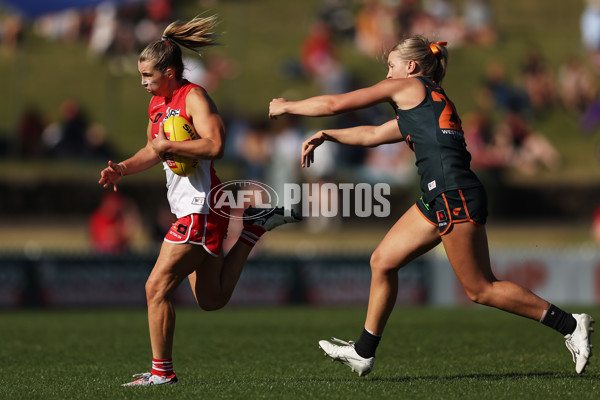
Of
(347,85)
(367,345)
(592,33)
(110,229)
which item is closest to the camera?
(367,345)

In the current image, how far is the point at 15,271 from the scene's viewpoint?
15484 mm

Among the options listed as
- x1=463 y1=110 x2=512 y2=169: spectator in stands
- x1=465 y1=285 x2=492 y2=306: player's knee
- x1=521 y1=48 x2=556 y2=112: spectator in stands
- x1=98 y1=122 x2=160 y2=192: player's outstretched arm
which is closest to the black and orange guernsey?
x1=465 y1=285 x2=492 y2=306: player's knee

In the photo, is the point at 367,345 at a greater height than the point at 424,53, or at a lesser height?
lesser

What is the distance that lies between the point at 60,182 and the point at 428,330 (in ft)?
41.1

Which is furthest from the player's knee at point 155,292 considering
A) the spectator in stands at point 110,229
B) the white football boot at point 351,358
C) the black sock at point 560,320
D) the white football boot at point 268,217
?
the spectator in stands at point 110,229

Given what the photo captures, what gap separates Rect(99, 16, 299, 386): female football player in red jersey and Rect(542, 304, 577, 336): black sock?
7.12 ft

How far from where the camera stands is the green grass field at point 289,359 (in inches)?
253

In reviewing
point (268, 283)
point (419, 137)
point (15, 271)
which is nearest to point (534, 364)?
point (419, 137)

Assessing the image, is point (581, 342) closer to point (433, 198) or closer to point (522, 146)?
point (433, 198)

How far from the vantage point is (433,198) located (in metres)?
6.52

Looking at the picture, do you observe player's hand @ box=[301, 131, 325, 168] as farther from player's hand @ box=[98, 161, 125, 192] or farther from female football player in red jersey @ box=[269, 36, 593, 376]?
player's hand @ box=[98, 161, 125, 192]

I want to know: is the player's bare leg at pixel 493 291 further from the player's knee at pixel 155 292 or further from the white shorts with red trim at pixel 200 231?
the player's knee at pixel 155 292

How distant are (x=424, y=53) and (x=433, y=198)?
1021 mm

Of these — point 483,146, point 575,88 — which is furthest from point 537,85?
point 483,146
